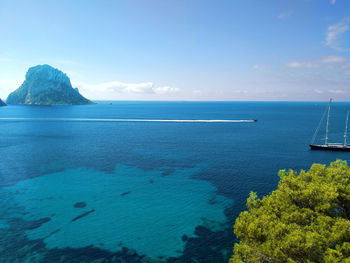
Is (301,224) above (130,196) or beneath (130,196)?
above

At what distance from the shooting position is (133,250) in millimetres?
36969

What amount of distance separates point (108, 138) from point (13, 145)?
169 feet

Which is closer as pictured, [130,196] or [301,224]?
[301,224]

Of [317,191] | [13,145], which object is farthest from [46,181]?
[317,191]

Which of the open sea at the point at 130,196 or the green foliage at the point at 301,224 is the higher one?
the green foliage at the point at 301,224

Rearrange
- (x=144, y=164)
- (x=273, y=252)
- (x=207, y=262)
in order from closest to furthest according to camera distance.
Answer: (x=273, y=252) → (x=207, y=262) → (x=144, y=164)

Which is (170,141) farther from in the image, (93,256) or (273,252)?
(273,252)

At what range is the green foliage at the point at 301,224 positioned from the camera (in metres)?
21.9

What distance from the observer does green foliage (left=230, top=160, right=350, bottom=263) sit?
2194 cm

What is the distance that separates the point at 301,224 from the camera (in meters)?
25.8

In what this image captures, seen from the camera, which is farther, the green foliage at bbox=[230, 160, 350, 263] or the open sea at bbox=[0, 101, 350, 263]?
the open sea at bbox=[0, 101, 350, 263]

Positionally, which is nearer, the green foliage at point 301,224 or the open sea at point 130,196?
the green foliage at point 301,224

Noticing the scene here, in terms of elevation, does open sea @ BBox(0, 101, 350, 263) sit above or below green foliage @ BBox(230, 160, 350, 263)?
below

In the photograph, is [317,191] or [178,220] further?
[178,220]
